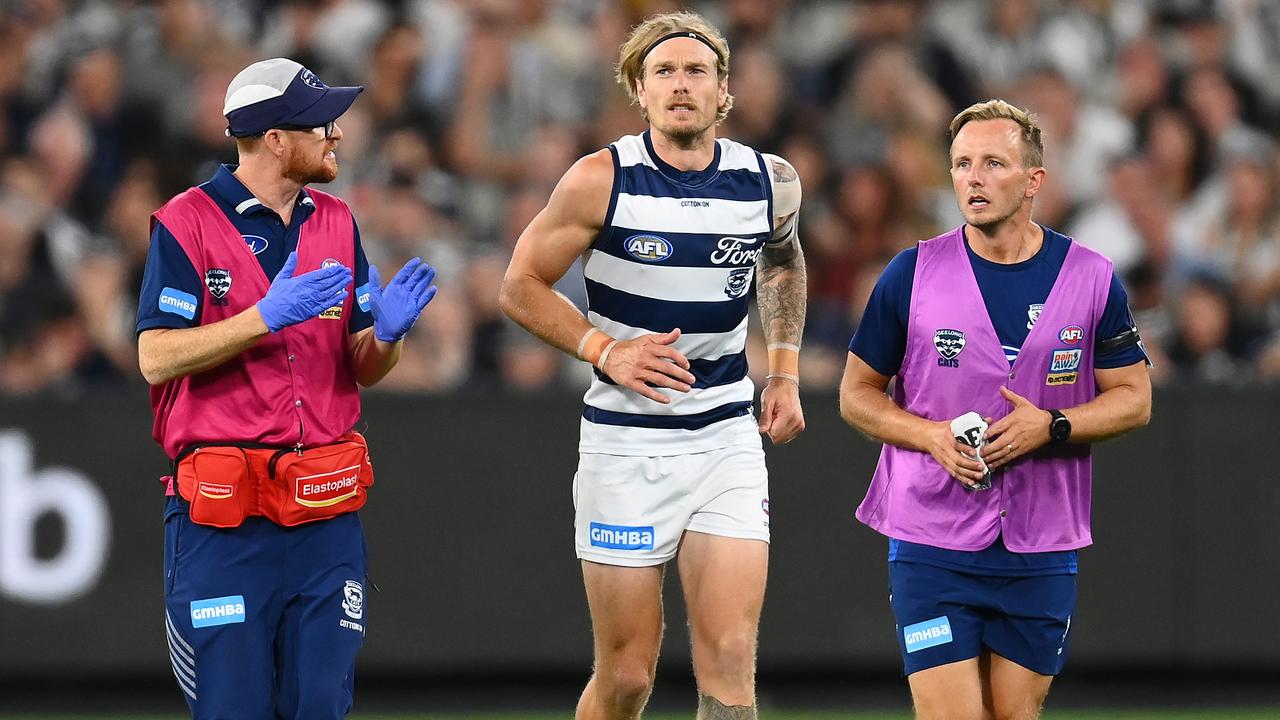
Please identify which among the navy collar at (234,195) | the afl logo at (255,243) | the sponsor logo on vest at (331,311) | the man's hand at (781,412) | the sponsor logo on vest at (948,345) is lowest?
the man's hand at (781,412)

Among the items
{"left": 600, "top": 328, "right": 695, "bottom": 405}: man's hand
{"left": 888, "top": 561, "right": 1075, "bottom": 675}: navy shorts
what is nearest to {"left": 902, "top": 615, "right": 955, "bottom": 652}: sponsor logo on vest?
{"left": 888, "top": 561, "right": 1075, "bottom": 675}: navy shorts

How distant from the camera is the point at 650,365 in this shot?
619cm

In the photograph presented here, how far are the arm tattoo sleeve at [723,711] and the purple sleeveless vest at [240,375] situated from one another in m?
1.62

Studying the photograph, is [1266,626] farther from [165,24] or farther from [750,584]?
[165,24]

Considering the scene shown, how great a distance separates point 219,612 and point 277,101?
1673 millimetres

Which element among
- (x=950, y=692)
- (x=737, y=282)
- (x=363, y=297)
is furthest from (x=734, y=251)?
(x=950, y=692)

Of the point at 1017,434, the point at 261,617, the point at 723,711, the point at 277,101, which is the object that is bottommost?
the point at 723,711

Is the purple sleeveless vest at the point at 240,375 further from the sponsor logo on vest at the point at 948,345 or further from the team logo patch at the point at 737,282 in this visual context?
the sponsor logo on vest at the point at 948,345

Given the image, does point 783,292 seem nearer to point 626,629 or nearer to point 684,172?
point 684,172

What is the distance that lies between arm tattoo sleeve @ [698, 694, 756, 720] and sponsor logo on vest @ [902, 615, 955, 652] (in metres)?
0.60

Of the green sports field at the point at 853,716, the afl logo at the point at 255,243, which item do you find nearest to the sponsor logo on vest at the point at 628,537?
the afl logo at the point at 255,243

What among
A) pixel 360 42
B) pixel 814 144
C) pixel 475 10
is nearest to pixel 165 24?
pixel 360 42

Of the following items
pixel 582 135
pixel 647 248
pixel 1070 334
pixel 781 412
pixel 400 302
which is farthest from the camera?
pixel 582 135

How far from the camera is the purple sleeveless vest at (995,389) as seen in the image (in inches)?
244
